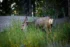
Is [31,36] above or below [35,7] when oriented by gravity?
below

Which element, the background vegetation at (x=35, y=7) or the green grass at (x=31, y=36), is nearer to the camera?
the green grass at (x=31, y=36)

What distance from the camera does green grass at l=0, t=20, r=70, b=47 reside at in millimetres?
3596

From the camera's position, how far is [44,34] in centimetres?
410

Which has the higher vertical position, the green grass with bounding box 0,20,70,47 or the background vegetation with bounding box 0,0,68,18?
the background vegetation with bounding box 0,0,68,18

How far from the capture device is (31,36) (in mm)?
3773

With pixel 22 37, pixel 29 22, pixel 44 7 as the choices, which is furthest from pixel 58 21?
pixel 22 37

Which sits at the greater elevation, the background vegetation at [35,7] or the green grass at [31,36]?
the background vegetation at [35,7]

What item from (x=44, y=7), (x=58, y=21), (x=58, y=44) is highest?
(x=44, y=7)

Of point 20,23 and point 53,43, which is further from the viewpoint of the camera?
Result: point 20,23

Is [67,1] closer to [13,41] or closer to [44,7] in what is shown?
[44,7]

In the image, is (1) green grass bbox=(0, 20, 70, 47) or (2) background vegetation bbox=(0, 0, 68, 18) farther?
(2) background vegetation bbox=(0, 0, 68, 18)

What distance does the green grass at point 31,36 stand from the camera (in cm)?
360

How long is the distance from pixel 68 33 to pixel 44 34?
1.81 feet

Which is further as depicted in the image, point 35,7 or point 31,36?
point 35,7
